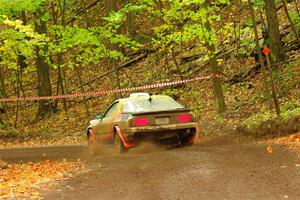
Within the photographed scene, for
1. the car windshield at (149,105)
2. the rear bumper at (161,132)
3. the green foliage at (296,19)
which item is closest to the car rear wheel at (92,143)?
the car windshield at (149,105)

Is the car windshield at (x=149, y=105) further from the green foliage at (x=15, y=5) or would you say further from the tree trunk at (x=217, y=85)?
the tree trunk at (x=217, y=85)

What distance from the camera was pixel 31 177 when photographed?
9211mm

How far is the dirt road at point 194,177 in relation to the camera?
6.53 metres

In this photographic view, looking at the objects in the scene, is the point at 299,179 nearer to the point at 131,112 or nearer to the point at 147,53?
the point at 131,112

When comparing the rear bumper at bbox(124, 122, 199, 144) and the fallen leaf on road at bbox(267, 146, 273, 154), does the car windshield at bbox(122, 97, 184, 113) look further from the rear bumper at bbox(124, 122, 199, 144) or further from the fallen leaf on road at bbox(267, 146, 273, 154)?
the fallen leaf on road at bbox(267, 146, 273, 154)

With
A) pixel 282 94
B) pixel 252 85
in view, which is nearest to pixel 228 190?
pixel 282 94

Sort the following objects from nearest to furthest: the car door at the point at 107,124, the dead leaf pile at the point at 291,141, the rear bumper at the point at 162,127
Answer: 1. the dead leaf pile at the point at 291,141
2. the rear bumper at the point at 162,127
3. the car door at the point at 107,124

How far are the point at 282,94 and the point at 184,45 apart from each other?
10.8m

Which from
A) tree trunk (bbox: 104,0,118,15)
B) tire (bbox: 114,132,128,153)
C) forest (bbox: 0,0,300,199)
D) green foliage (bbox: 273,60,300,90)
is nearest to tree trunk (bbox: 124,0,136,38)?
forest (bbox: 0,0,300,199)

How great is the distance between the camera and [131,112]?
1124 centimetres

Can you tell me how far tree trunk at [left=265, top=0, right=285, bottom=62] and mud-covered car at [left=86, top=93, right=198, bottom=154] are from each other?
7.31 metres

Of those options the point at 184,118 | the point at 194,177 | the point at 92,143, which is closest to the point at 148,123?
the point at 184,118

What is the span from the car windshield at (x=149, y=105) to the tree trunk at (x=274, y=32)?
734 centimetres

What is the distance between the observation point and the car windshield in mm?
11461
